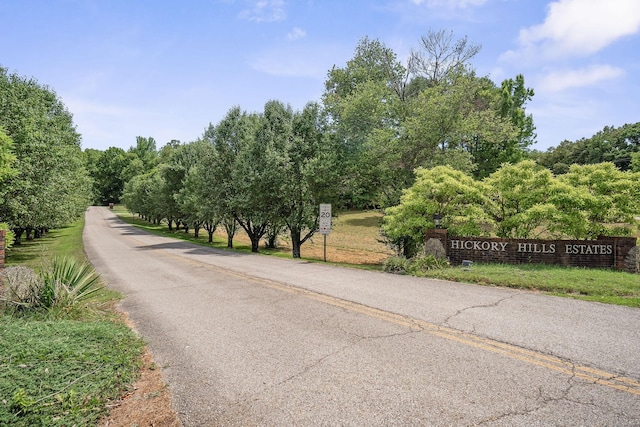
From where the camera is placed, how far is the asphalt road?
3607mm

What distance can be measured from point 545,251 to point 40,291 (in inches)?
520

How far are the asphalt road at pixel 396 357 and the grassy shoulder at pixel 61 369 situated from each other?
0.59m

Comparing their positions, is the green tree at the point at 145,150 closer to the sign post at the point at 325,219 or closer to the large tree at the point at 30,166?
the large tree at the point at 30,166

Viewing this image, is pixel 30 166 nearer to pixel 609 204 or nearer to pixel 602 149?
pixel 609 204

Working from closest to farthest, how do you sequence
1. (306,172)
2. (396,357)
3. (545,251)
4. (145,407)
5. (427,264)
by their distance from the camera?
1. (145,407)
2. (396,357)
3. (545,251)
4. (427,264)
5. (306,172)

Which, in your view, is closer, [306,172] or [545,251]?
[545,251]

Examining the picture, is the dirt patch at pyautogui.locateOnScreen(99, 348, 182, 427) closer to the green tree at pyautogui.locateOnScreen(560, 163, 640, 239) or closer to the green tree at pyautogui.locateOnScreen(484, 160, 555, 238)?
the green tree at pyautogui.locateOnScreen(484, 160, 555, 238)

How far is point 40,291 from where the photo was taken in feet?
22.6

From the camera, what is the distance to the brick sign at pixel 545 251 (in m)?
10.5

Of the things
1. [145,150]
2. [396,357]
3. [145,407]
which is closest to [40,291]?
[145,407]

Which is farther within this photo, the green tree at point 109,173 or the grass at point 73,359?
the green tree at point 109,173

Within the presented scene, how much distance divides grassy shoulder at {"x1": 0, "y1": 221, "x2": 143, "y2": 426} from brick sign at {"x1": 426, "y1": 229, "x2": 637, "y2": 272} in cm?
1009

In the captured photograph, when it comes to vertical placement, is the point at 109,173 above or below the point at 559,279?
above

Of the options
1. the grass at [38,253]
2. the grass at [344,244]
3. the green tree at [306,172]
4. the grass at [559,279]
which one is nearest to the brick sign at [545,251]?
the grass at [559,279]
